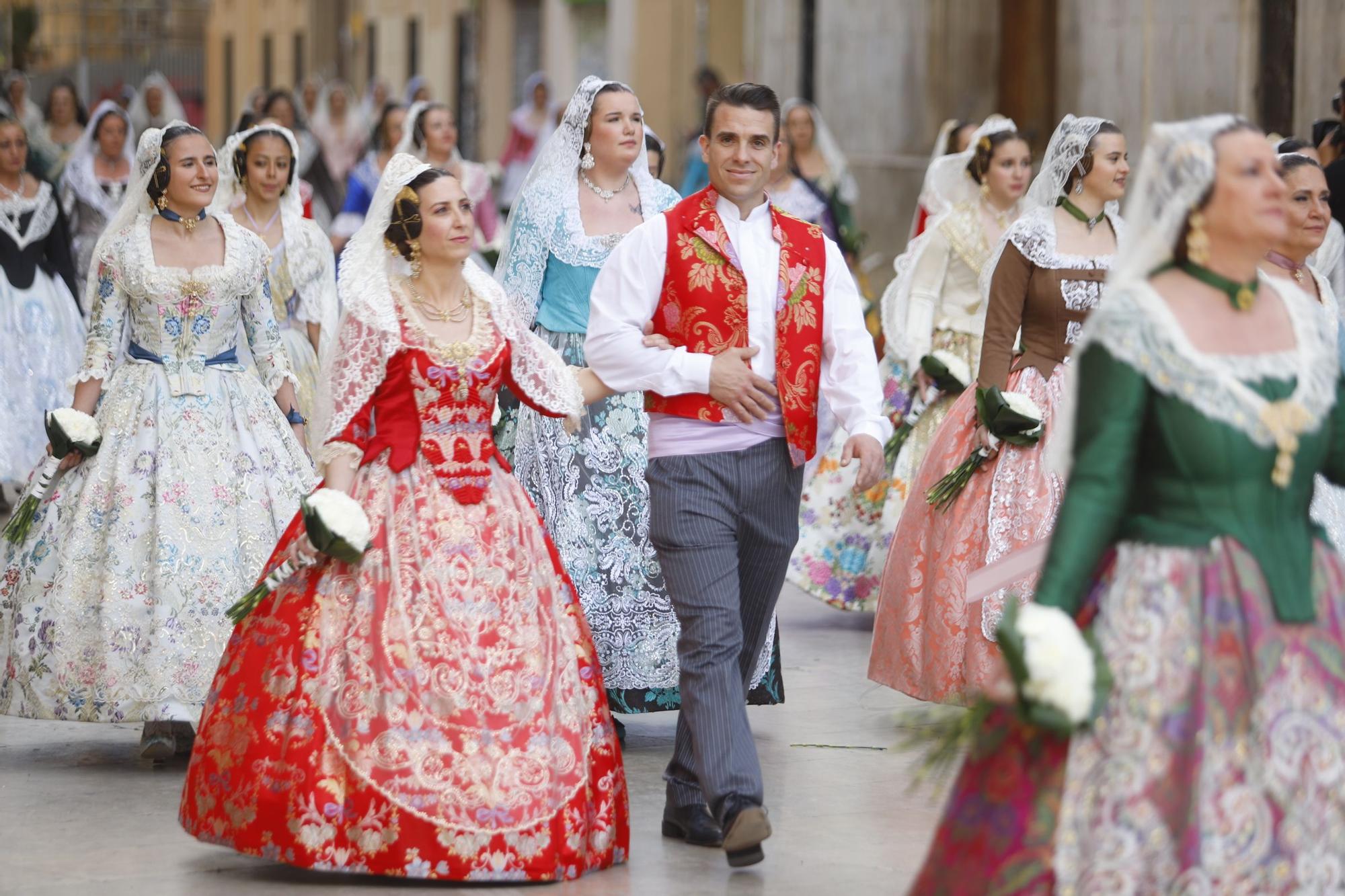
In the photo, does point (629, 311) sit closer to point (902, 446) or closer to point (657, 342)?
point (657, 342)

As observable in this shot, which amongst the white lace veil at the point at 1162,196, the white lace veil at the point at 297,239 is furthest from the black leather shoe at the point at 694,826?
the white lace veil at the point at 297,239

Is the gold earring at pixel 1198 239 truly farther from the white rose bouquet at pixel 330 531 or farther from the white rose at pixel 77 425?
the white rose at pixel 77 425

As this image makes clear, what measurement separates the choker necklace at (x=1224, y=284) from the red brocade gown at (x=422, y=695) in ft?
6.89

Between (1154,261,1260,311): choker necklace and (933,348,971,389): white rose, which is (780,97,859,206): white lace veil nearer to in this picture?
(933,348,971,389): white rose

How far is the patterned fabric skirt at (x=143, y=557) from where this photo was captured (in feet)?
22.3

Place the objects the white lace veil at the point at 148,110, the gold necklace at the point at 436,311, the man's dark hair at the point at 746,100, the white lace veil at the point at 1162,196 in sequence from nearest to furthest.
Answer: the white lace veil at the point at 1162,196 < the man's dark hair at the point at 746,100 < the gold necklace at the point at 436,311 < the white lace veil at the point at 148,110

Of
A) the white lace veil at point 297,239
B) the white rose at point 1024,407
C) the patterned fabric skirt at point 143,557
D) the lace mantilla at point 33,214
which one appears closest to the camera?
the patterned fabric skirt at point 143,557

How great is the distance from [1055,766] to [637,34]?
23706 mm

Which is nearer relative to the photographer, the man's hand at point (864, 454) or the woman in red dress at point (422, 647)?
the woman in red dress at point (422, 647)

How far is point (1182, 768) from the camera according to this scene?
3.90 metres

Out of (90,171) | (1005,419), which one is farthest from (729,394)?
(90,171)

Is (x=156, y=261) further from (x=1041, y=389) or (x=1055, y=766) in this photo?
(x=1055, y=766)

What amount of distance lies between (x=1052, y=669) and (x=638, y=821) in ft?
8.31

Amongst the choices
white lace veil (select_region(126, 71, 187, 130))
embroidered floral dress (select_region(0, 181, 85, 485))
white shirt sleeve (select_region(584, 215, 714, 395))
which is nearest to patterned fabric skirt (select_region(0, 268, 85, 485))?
embroidered floral dress (select_region(0, 181, 85, 485))
